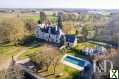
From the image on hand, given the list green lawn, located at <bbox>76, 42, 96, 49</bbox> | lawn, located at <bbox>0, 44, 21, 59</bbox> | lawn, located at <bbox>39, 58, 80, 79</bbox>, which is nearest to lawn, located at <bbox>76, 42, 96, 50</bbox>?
green lawn, located at <bbox>76, 42, 96, 49</bbox>

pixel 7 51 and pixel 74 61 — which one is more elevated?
pixel 7 51

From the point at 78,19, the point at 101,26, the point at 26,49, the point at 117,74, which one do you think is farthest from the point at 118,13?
the point at 26,49

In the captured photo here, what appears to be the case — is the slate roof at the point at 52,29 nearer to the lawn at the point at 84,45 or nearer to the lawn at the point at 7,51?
the lawn at the point at 84,45

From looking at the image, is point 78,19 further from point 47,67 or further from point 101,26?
point 47,67

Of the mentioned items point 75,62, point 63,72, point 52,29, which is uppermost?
point 52,29

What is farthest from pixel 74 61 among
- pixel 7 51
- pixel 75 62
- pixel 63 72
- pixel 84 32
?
pixel 7 51

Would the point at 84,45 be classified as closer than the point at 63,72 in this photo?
No

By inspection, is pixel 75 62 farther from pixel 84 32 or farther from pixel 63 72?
pixel 84 32

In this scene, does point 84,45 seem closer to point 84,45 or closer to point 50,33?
point 84,45

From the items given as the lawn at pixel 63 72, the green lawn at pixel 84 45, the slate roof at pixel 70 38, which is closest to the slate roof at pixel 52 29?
the slate roof at pixel 70 38
